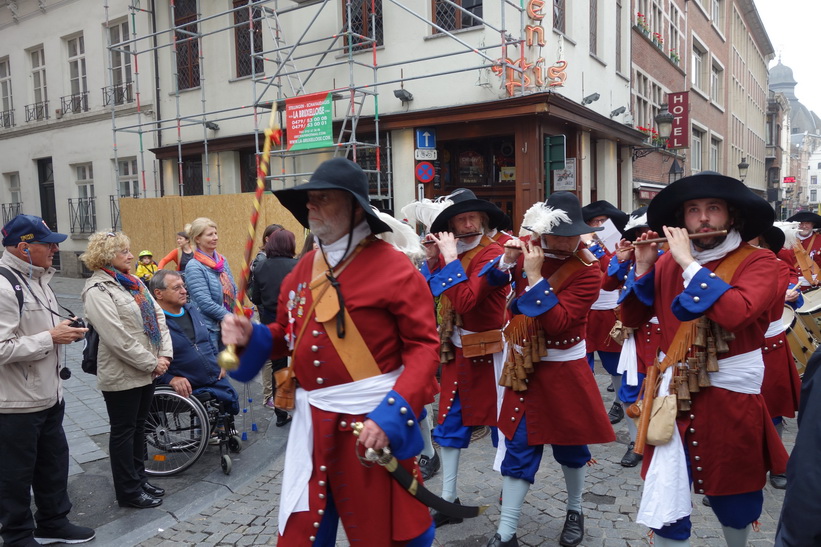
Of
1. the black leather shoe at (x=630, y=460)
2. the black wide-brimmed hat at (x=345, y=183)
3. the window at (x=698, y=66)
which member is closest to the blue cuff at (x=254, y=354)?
the black wide-brimmed hat at (x=345, y=183)

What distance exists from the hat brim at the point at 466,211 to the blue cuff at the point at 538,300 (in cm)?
103

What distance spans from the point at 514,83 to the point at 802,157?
11150cm

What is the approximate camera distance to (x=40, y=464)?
3885mm

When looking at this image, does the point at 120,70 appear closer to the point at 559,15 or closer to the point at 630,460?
the point at 559,15

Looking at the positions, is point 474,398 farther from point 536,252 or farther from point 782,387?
point 782,387

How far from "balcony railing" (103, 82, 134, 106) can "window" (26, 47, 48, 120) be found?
11.7 feet

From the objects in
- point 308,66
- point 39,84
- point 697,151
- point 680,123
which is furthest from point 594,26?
point 39,84

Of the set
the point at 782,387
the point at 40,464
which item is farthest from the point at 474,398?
the point at 40,464

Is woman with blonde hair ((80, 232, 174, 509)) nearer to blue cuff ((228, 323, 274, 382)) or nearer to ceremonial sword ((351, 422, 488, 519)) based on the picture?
blue cuff ((228, 323, 274, 382))

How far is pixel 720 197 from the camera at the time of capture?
2.81 metres

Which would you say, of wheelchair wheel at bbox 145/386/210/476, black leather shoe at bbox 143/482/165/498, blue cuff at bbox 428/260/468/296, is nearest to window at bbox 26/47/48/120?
wheelchair wheel at bbox 145/386/210/476

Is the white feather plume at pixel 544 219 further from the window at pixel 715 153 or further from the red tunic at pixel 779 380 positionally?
the window at pixel 715 153

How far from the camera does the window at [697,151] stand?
27431 millimetres

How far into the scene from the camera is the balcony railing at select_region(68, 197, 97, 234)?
19250 mm
